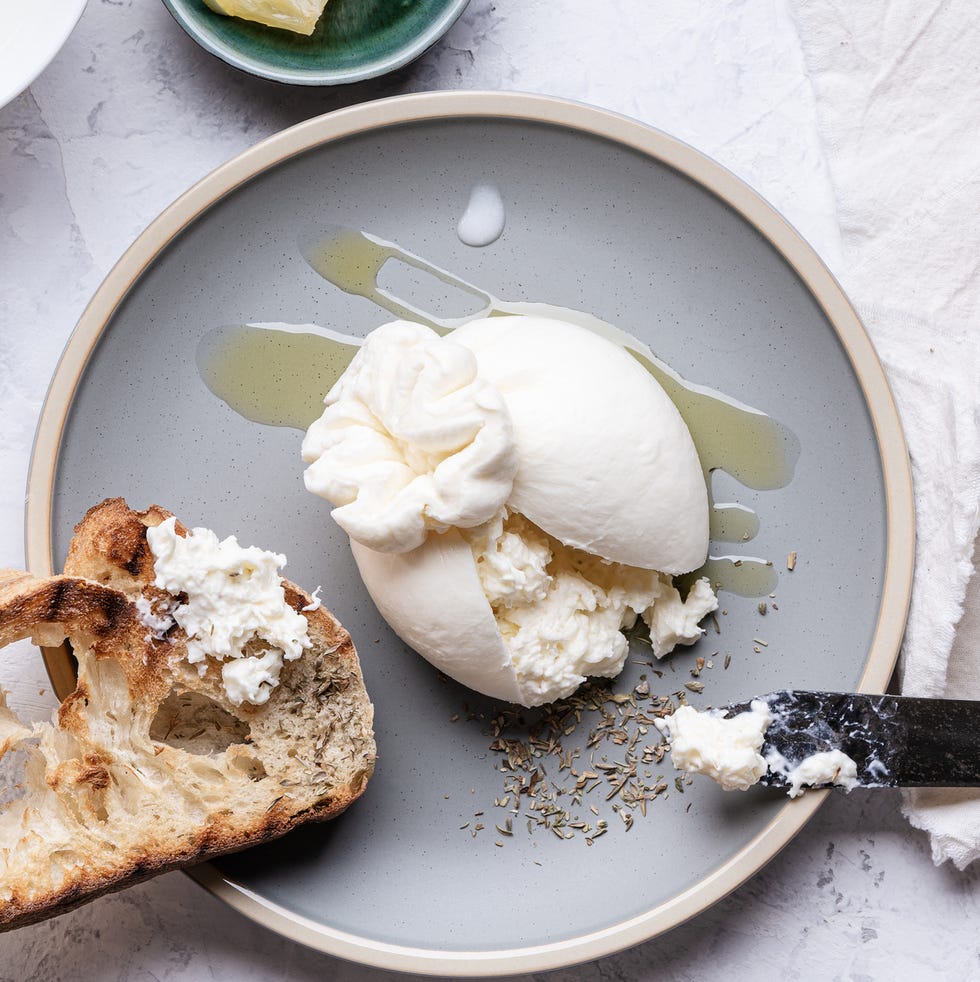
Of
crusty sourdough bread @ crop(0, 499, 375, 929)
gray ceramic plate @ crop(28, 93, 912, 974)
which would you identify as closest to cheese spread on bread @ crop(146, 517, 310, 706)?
crusty sourdough bread @ crop(0, 499, 375, 929)

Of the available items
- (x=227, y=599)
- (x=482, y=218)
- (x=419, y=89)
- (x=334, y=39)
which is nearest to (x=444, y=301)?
(x=482, y=218)

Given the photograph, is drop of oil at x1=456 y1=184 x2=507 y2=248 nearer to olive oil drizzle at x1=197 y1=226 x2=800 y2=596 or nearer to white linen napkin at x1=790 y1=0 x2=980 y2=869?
olive oil drizzle at x1=197 y1=226 x2=800 y2=596

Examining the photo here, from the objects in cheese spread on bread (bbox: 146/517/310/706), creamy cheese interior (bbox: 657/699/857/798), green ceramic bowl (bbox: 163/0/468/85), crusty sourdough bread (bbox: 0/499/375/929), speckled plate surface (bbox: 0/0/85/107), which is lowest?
creamy cheese interior (bbox: 657/699/857/798)

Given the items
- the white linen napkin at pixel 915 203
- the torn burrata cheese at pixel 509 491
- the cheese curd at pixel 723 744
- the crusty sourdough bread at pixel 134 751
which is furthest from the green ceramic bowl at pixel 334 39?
the cheese curd at pixel 723 744

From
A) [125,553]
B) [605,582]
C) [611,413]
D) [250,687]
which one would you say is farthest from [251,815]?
[611,413]

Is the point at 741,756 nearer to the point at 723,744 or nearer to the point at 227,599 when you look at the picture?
the point at 723,744

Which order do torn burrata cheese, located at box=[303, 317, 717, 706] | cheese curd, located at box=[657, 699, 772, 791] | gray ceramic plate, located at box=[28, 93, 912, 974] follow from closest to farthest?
torn burrata cheese, located at box=[303, 317, 717, 706]
cheese curd, located at box=[657, 699, 772, 791]
gray ceramic plate, located at box=[28, 93, 912, 974]

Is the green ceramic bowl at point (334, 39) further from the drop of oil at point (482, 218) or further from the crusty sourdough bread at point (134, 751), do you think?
the crusty sourdough bread at point (134, 751)
